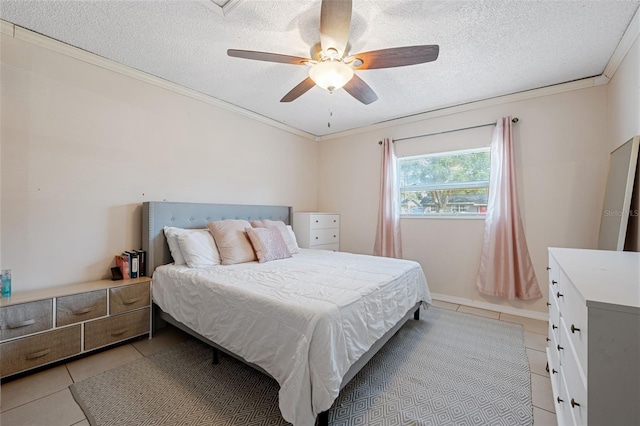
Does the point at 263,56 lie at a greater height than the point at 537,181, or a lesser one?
greater

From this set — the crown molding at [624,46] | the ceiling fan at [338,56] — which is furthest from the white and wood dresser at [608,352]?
the crown molding at [624,46]

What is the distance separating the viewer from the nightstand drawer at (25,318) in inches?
67.7

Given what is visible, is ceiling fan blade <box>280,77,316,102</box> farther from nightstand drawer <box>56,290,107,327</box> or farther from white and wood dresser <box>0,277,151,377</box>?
nightstand drawer <box>56,290,107,327</box>

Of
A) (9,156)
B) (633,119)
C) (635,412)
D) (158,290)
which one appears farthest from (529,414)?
(9,156)

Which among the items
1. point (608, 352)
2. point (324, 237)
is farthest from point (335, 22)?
point (324, 237)

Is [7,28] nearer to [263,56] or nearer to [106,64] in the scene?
→ [106,64]

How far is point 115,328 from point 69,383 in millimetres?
464

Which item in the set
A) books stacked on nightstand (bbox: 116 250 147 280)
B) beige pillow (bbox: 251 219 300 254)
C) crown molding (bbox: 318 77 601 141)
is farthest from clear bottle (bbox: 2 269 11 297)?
crown molding (bbox: 318 77 601 141)

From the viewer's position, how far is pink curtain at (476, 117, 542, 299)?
2.92 metres

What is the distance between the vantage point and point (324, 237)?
13.8 ft

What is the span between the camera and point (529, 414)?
1.51 metres

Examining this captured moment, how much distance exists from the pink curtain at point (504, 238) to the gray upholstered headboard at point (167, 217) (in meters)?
3.07

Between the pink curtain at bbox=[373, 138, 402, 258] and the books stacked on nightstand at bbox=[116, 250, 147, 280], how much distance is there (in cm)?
297

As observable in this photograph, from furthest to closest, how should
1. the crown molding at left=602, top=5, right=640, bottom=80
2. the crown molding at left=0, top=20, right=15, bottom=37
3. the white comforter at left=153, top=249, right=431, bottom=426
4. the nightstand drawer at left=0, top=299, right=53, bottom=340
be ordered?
the crown molding at left=0, top=20, right=15, bottom=37 → the crown molding at left=602, top=5, right=640, bottom=80 → the nightstand drawer at left=0, top=299, right=53, bottom=340 → the white comforter at left=153, top=249, right=431, bottom=426
